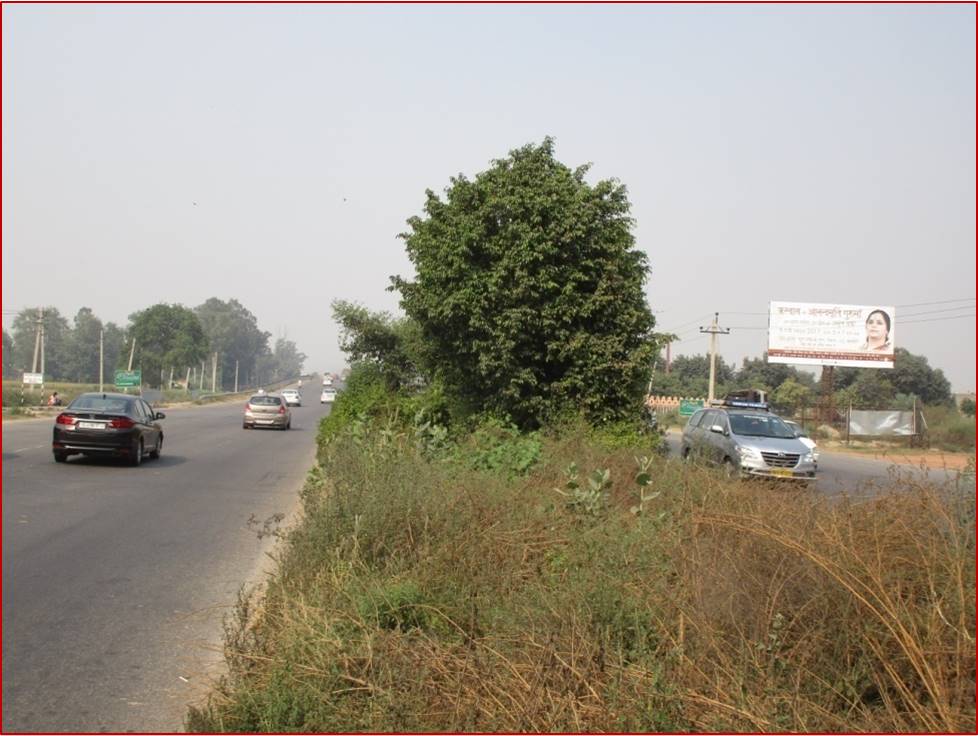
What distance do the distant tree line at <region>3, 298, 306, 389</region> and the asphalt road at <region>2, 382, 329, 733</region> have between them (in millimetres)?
56745

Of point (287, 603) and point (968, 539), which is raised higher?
point (968, 539)

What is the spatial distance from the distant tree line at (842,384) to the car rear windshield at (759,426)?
33331 millimetres

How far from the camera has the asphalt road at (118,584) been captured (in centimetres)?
539

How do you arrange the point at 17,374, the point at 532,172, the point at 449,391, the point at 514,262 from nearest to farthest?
1. the point at 514,262
2. the point at 532,172
3. the point at 449,391
4. the point at 17,374

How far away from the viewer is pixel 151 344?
107 m

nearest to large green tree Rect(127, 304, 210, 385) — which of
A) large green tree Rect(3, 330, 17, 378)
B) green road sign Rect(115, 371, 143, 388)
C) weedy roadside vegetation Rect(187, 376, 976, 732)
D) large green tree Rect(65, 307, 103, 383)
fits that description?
large green tree Rect(65, 307, 103, 383)

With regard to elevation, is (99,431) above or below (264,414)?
above

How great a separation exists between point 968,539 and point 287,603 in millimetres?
3883

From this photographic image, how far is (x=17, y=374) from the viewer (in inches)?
5281

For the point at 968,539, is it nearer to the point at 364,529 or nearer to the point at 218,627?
the point at 364,529

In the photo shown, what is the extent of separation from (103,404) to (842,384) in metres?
62.5

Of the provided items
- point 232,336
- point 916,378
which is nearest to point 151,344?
point 232,336

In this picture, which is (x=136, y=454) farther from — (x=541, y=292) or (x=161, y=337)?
(x=161, y=337)

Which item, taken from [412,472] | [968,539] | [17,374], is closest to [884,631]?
[968,539]
